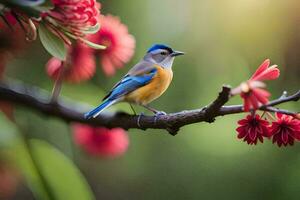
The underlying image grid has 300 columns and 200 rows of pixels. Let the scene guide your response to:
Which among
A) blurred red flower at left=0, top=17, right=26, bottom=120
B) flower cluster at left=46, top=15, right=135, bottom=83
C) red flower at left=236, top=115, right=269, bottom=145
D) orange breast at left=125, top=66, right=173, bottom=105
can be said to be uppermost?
red flower at left=236, top=115, right=269, bottom=145

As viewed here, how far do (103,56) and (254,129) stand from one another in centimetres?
51

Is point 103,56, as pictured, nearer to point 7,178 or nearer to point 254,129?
point 7,178

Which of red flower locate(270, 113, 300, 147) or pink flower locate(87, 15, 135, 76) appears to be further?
pink flower locate(87, 15, 135, 76)

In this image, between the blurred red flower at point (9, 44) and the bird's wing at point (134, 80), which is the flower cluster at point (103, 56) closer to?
the blurred red flower at point (9, 44)

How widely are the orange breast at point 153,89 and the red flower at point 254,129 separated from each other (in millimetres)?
701

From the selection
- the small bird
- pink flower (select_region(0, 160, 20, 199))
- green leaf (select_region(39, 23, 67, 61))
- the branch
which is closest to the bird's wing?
the small bird

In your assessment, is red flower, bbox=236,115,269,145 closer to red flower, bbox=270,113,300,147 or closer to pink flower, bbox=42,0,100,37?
red flower, bbox=270,113,300,147

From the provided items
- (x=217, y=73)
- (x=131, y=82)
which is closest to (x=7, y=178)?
(x=131, y=82)

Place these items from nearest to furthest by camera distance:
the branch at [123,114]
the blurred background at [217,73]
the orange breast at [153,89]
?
1. the branch at [123,114]
2. the orange breast at [153,89]
3. the blurred background at [217,73]

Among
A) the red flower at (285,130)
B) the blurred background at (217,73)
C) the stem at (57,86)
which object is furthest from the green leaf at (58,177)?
the blurred background at (217,73)

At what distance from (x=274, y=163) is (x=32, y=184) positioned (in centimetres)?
117

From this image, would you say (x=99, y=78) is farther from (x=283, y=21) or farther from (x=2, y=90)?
(x=2, y=90)

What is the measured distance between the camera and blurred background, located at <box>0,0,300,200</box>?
1.91 metres

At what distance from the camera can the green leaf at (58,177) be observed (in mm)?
922
